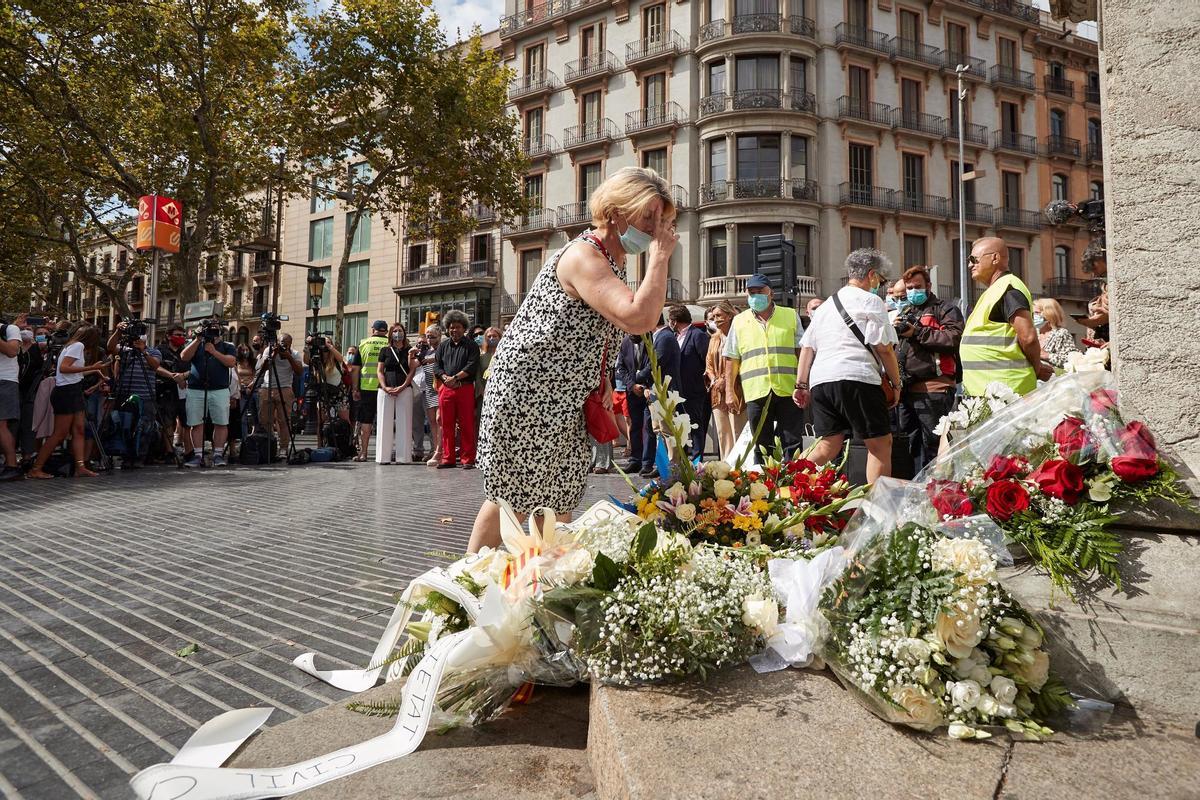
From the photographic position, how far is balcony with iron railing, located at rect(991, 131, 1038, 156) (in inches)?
1415

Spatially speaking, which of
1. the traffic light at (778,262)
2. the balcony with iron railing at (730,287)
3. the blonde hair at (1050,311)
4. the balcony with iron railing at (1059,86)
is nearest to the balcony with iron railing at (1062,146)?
the balcony with iron railing at (1059,86)

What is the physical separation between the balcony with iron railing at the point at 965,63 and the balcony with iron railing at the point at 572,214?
17.9 metres

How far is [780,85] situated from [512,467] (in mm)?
32374

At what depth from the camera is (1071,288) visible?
37.2 m

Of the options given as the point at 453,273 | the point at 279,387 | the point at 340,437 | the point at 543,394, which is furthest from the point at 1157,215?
the point at 453,273

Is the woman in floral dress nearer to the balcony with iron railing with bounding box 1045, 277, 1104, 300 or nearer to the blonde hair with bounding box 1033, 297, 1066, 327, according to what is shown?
Answer: the blonde hair with bounding box 1033, 297, 1066, 327

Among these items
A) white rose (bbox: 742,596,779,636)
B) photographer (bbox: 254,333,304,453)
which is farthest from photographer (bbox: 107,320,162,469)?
white rose (bbox: 742,596,779,636)

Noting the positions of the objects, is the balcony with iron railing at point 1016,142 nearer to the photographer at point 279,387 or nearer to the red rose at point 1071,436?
the photographer at point 279,387

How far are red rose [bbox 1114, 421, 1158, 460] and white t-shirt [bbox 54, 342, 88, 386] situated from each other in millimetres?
10880

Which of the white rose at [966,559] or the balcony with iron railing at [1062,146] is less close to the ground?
the balcony with iron railing at [1062,146]

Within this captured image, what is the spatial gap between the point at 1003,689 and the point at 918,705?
9.4 inches

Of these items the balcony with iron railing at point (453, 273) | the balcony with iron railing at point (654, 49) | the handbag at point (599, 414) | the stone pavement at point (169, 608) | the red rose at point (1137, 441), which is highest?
the balcony with iron railing at point (654, 49)

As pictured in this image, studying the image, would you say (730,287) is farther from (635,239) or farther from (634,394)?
(635,239)

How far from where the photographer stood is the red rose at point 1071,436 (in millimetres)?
2264
